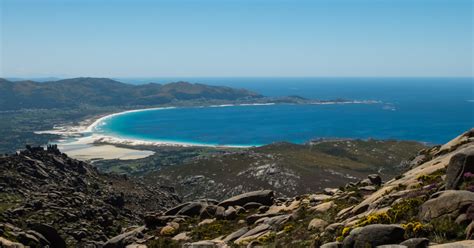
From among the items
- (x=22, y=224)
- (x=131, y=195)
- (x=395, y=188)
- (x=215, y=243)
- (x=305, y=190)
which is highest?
(x=395, y=188)

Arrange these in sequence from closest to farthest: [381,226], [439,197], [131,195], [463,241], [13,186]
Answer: [463,241] < [381,226] < [439,197] < [13,186] < [131,195]

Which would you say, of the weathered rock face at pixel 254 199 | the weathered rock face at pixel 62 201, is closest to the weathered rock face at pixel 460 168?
the weathered rock face at pixel 254 199

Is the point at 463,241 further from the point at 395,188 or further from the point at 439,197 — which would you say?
the point at 395,188

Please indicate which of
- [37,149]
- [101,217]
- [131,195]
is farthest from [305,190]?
[101,217]

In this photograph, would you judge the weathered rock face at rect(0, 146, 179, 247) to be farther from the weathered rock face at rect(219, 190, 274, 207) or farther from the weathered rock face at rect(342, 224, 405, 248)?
the weathered rock face at rect(342, 224, 405, 248)

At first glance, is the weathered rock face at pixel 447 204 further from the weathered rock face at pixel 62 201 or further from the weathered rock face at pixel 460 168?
the weathered rock face at pixel 62 201

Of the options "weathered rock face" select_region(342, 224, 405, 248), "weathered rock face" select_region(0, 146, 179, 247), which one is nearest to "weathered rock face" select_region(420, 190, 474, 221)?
"weathered rock face" select_region(342, 224, 405, 248)

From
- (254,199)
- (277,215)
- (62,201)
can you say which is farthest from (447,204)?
(62,201)
